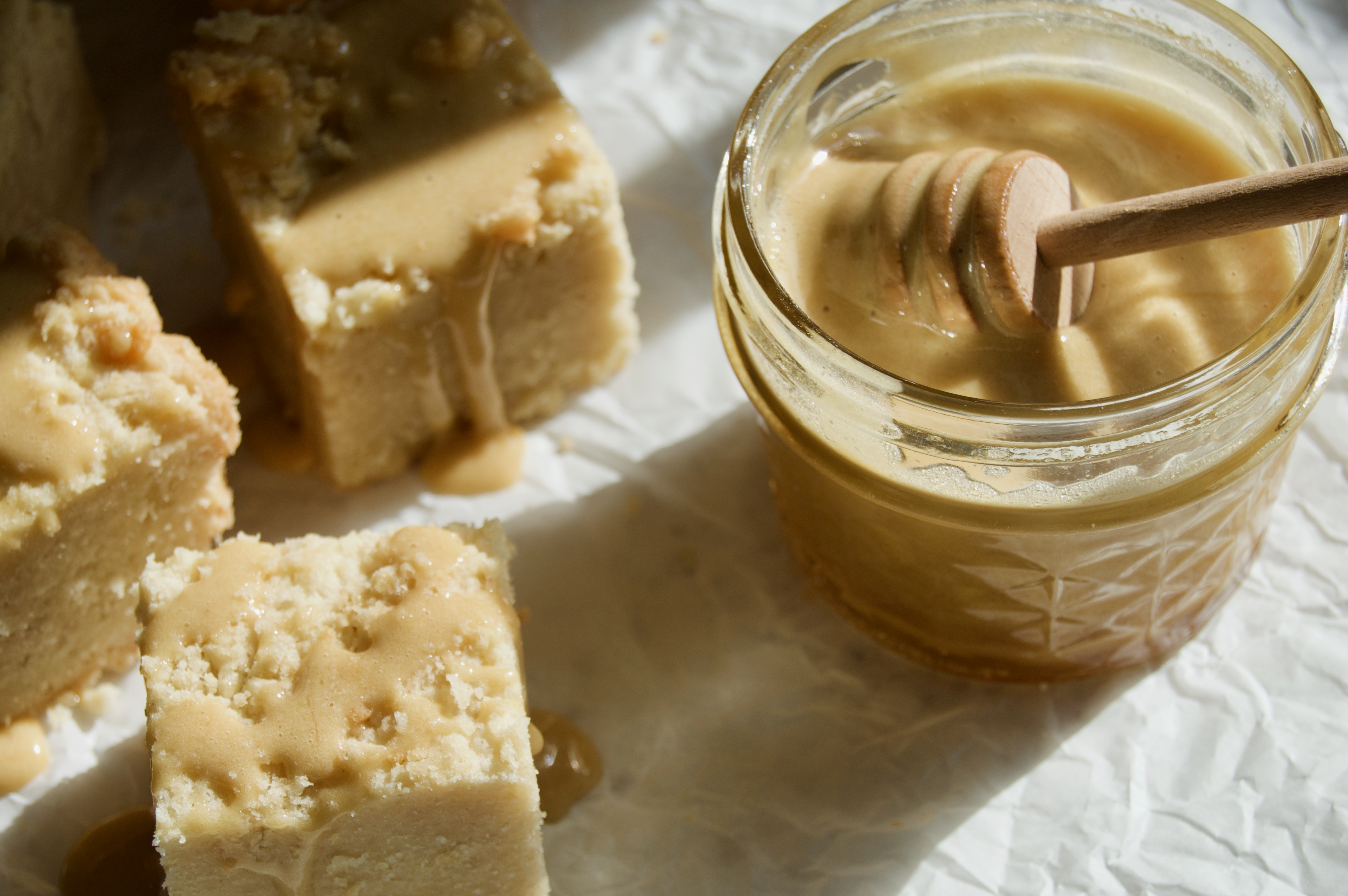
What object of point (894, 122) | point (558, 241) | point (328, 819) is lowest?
point (328, 819)

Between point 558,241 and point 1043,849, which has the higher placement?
point 558,241

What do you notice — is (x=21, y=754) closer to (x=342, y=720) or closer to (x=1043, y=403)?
(x=342, y=720)

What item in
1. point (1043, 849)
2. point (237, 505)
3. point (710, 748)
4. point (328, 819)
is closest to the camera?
point (328, 819)

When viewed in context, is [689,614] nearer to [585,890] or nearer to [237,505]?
[585,890]

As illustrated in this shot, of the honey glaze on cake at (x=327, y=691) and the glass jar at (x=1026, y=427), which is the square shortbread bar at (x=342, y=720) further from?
the glass jar at (x=1026, y=427)

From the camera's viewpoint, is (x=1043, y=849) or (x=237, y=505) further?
(x=237, y=505)

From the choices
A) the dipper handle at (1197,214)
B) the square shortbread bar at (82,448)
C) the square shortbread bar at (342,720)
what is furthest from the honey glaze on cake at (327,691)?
the dipper handle at (1197,214)

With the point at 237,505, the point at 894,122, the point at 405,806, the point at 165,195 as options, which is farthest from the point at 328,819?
the point at 165,195

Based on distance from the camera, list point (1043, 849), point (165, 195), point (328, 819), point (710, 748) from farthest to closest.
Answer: point (165, 195) < point (710, 748) < point (1043, 849) < point (328, 819)
